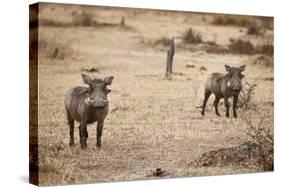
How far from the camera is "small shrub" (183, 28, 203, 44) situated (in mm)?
10881

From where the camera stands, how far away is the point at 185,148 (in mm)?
10781

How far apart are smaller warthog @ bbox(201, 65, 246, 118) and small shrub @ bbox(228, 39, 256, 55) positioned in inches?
9.6

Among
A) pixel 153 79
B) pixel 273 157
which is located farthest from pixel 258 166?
pixel 153 79

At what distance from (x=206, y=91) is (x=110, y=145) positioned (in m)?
1.71

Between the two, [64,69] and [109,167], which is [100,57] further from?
[109,167]

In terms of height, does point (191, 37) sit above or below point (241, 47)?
above

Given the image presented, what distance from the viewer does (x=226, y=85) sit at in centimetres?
1116

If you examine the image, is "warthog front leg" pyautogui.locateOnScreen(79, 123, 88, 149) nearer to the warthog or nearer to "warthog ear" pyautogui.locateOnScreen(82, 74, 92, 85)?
the warthog

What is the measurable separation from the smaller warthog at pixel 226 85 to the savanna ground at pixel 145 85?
3.7 inches

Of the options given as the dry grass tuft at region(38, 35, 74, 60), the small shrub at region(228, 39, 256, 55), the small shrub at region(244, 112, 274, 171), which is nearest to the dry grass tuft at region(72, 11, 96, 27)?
the dry grass tuft at region(38, 35, 74, 60)

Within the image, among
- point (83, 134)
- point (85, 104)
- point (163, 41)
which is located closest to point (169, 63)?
point (163, 41)

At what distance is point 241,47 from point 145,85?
5.68 ft

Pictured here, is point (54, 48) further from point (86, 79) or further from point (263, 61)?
point (263, 61)

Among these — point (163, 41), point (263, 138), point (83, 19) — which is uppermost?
point (83, 19)
